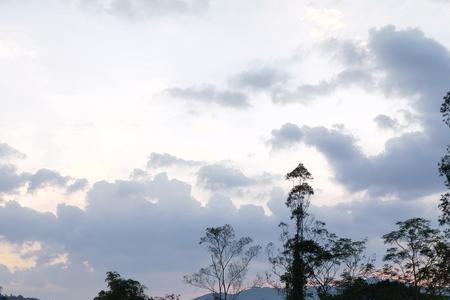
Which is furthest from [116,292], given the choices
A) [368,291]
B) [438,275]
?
[438,275]

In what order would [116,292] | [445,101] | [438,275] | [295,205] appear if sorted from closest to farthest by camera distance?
[445,101] → [438,275] → [295,205] → [116,292]

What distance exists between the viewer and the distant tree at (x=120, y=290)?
7938cm

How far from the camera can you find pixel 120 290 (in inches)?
3147

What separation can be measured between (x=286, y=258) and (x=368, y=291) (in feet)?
84.2

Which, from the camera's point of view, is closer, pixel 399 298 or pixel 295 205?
pixel 295 205

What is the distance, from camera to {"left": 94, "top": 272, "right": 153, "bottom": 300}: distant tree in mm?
79375

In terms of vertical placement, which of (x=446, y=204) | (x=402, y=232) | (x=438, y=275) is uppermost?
(x=402, y=232)

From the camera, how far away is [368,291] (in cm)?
8612

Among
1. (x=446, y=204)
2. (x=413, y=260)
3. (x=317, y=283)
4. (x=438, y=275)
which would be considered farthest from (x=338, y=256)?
(x=446, y=204)

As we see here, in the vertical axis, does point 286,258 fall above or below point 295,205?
below

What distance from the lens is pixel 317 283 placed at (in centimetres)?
6888

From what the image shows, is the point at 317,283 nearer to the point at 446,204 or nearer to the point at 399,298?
the point at 399,298

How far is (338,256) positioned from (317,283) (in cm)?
532

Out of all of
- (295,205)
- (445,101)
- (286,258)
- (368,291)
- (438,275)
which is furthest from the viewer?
(368,291)
